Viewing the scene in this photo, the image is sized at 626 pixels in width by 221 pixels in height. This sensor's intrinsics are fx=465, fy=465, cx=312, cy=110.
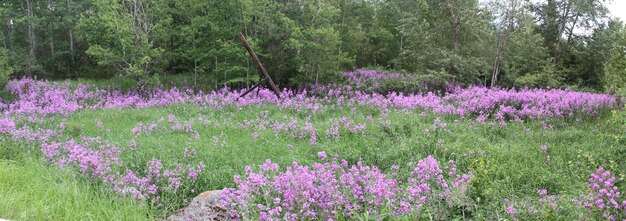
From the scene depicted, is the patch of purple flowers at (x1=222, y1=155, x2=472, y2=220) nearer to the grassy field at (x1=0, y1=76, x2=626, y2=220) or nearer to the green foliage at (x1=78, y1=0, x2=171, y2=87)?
the grassy field at (x1=0, y1=76, x2=626, y2=220)

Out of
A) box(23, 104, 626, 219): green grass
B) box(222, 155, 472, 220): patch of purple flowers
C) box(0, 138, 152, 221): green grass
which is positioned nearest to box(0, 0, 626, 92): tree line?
box(23, 104, 626, 219): green grass

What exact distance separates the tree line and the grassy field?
13.7ft

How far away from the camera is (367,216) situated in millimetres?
3600

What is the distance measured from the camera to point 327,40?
14.4 metres

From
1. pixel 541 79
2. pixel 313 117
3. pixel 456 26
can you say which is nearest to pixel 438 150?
pixel 313 117

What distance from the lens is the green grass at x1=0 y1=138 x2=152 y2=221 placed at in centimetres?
446

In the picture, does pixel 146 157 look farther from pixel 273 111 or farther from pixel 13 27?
pixel 13 27

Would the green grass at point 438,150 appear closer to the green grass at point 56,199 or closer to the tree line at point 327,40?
the green grass at point 56,199

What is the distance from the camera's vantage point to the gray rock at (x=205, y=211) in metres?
4.63

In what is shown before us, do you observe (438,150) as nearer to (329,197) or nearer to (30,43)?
(329,197)

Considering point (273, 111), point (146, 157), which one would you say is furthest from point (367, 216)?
point (273, 111)

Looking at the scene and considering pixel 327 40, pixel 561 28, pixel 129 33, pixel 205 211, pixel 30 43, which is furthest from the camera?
pixel 30 43

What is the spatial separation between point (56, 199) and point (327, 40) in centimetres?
1052

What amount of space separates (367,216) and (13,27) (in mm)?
21741
